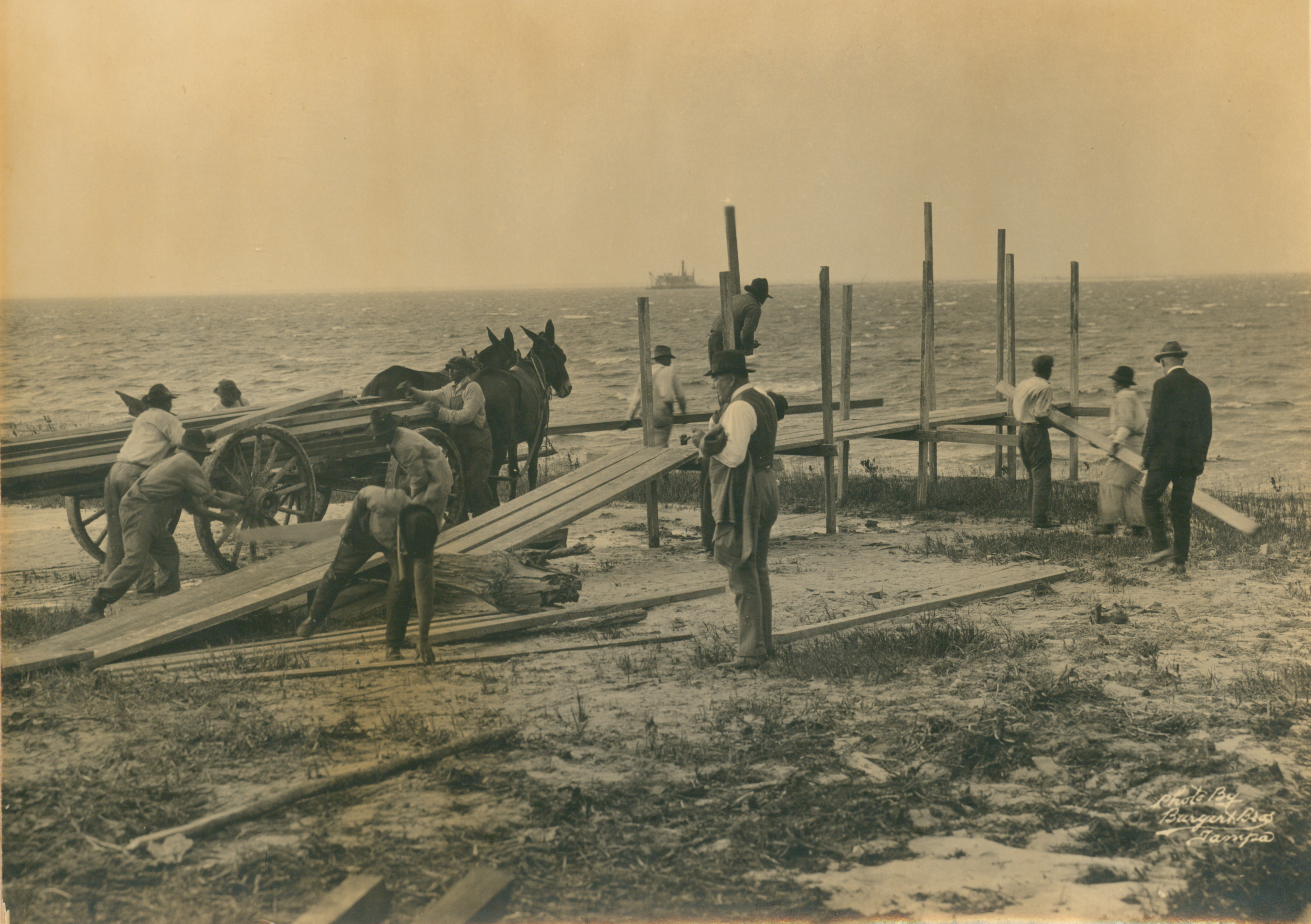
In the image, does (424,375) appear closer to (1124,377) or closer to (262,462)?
(262,462)

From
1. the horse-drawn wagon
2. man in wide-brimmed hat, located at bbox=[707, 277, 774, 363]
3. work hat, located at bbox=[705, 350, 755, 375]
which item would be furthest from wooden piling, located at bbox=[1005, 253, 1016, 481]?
work hat, located at bbox=[705, 350, 755, 375]

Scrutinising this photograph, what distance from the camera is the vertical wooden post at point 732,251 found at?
1001 cm

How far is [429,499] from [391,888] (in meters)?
4.03

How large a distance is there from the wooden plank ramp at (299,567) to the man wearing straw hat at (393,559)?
0.24m

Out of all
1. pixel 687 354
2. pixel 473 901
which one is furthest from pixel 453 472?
pixel 687 354

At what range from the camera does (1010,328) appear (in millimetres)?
14289

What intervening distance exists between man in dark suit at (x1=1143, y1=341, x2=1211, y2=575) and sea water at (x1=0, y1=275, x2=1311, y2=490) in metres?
3.69

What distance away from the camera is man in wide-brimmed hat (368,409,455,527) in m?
7.81

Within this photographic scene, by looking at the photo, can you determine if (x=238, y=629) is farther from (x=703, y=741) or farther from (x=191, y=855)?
(x=703, y=741)

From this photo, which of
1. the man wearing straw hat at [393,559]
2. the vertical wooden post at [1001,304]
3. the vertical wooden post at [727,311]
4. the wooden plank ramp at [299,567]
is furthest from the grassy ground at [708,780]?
the vertical wooden post at [1001,304]

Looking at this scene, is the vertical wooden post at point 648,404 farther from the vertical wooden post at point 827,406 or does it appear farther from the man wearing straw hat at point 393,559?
the man wearing straw hat at point 393,559

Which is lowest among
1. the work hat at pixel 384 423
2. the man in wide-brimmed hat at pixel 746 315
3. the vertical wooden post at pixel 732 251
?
the work hat at pixel 384 423

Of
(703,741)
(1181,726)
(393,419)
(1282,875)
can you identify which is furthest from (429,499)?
(1282,875)

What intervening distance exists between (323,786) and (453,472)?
224 inches
